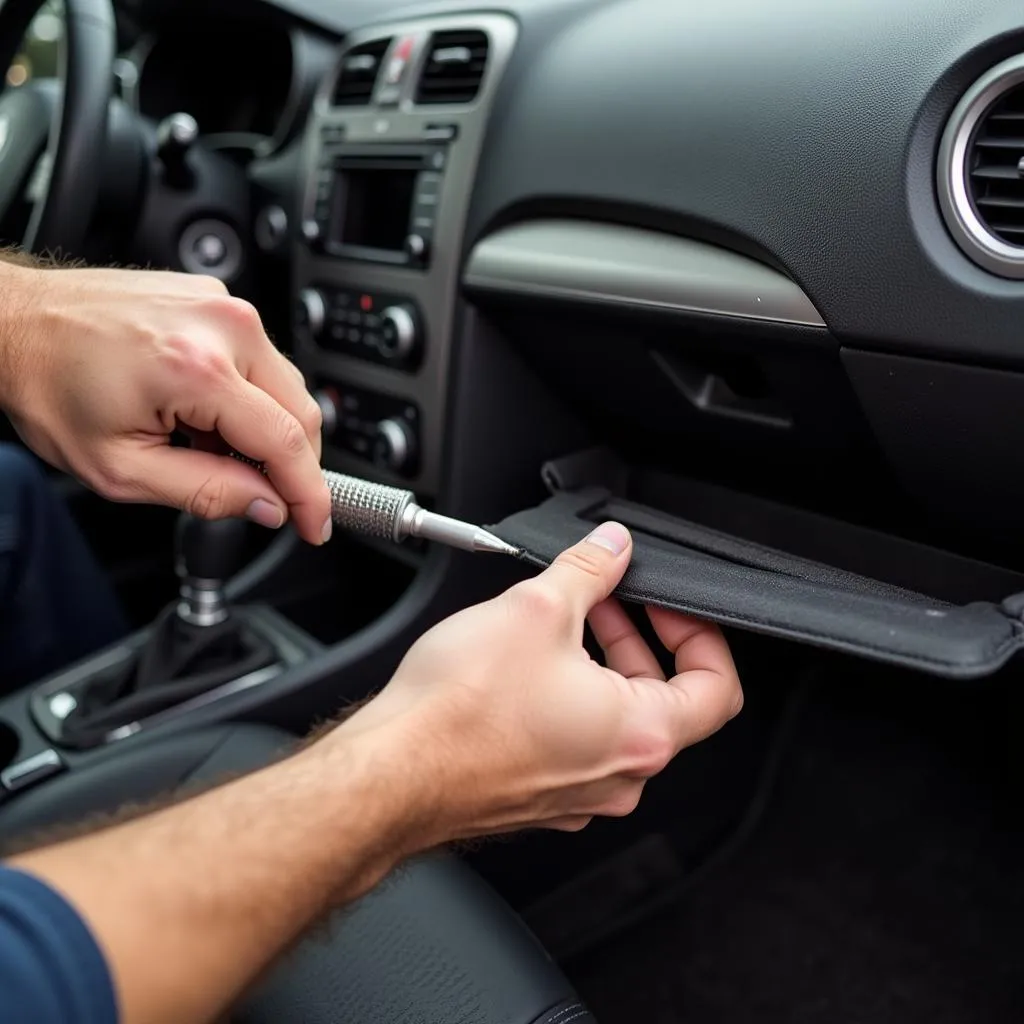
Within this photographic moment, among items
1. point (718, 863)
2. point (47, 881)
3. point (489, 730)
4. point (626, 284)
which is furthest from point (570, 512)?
point (718, 863)

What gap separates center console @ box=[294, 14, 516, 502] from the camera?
0.97 metres

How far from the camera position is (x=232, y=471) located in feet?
2.14

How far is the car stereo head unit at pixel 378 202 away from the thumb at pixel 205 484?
394mm

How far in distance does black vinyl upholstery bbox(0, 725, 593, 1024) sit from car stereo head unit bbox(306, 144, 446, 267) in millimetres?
526

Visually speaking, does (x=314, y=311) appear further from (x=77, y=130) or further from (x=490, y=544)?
(x=490, y=544)

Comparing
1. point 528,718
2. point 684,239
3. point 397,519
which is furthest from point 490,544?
point 684,239

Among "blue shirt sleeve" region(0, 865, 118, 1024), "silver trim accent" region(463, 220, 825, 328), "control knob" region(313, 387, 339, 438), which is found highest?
"silver trim accent" region(463, 220, 825, 328)

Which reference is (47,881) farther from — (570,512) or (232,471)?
(570,512)

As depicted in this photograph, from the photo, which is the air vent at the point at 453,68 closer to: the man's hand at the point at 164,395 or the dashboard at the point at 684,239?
the dashboard at the point at 684,239

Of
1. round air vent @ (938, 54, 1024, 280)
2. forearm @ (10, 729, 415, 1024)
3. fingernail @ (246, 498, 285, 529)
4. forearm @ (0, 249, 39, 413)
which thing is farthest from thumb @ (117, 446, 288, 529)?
round air vent @ (938, 54, 1024, 280)

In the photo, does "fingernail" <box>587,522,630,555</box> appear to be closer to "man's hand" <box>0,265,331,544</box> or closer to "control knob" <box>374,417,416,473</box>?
"man's hand" <box>0,265,331,544</box>

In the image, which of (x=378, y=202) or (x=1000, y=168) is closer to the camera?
(x=1000, y=168)

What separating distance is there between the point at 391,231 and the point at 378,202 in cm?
5

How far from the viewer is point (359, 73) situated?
1117 millimetres
